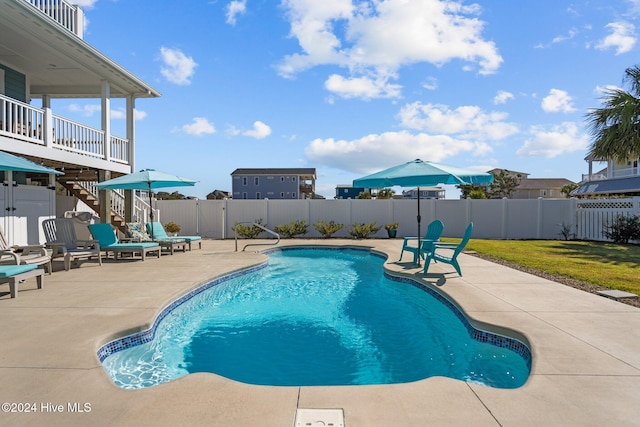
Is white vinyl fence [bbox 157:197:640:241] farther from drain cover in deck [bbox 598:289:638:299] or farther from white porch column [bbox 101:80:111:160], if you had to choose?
drain cover in deck [bbox 598:289:638:299]

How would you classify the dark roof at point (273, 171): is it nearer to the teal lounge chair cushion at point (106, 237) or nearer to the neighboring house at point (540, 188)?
the neighboring house at point (540, 188)

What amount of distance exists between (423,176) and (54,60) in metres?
10.9

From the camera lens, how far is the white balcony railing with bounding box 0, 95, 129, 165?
356 inches

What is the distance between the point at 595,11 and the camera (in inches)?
361

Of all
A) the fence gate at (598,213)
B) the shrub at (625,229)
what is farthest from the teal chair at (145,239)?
the fence gate at (598,213)

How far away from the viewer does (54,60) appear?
10.7 meters

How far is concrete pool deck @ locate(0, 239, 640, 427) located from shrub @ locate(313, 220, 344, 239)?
11581 millimetres

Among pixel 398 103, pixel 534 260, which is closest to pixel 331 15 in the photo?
pixel 398 103

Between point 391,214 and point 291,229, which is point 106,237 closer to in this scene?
point 291,229

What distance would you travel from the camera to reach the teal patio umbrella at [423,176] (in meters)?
7.97

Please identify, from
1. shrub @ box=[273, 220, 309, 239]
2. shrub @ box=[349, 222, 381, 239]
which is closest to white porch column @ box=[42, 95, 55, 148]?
shrub @ box=[273, 220, 309, 239]

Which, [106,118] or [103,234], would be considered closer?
[103,234]

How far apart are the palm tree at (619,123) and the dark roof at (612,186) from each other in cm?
1397

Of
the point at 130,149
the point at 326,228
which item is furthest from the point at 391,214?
the point at 130,149
